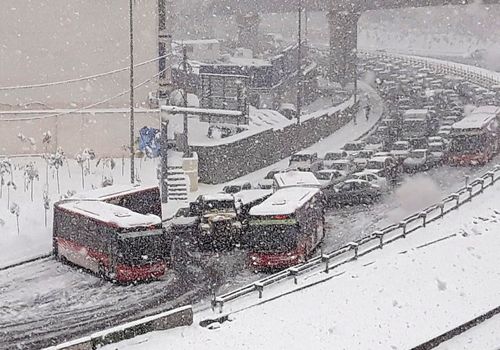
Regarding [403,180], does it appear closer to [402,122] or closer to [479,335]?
[402,122]

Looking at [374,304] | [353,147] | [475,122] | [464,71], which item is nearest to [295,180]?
[374,304]

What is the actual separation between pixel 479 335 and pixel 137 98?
27539mm

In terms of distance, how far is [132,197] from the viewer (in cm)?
3109

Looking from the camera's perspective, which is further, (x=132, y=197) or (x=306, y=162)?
(x=306, y=162)

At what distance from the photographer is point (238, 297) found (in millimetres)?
24047

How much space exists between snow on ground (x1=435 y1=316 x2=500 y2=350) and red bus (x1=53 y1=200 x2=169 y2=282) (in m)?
9.95

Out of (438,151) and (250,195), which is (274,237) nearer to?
(250,195)

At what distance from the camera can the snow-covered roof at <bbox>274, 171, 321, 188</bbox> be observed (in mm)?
32912

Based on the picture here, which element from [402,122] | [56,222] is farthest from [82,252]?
[402,122]

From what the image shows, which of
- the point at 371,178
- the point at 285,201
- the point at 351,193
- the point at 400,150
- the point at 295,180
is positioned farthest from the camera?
the point at 400,150

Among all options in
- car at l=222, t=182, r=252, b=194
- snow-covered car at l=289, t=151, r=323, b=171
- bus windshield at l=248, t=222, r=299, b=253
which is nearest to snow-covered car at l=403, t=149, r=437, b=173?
snow-covered car at l=289, t=151, r=323, b=171

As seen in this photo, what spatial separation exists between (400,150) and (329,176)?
8.50 m

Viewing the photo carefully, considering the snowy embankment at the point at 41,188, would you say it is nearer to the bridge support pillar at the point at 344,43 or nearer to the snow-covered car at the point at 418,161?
the snow-covered car at the point at 418,161

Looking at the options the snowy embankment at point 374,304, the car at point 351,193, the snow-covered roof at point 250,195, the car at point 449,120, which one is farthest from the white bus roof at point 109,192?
the car at point 449,120
